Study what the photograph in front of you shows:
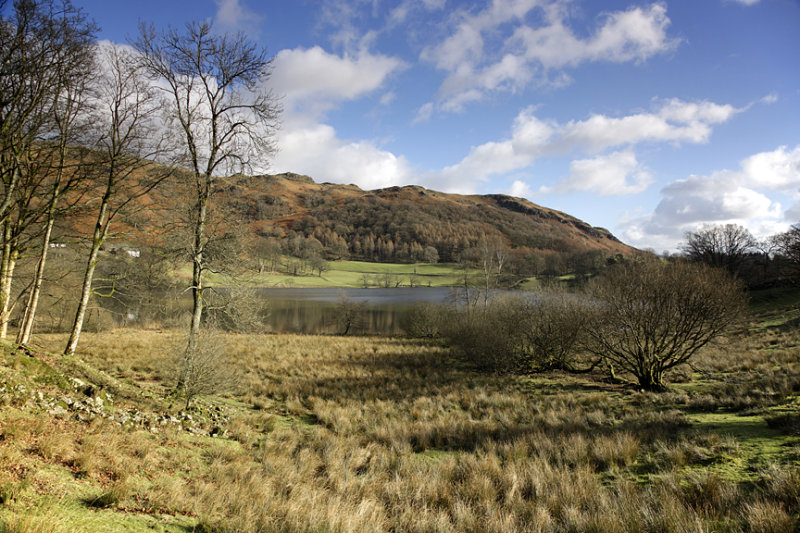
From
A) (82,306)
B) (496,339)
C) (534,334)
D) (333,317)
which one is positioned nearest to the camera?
(82,306)

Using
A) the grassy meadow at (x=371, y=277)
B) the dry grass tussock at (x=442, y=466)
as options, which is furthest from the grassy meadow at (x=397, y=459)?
the grassy meadow at (x=371, y=277)

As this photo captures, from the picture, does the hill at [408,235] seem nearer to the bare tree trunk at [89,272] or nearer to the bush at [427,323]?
the bush at [427,323]

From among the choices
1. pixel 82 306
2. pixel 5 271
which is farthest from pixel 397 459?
pixel 5 271

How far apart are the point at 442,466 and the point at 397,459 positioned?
104 centimetres

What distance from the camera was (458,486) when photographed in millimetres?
5094

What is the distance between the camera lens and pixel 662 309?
34.8 ft

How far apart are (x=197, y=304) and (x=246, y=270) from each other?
153 cm

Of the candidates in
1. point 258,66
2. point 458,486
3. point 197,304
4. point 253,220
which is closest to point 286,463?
point 458,486

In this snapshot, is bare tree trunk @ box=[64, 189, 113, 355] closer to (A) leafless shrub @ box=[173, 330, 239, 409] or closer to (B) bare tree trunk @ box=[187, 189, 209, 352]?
(A) leafless shrub @ box=[173, 330, 239, 409]

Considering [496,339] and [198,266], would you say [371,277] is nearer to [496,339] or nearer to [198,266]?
[496,339]

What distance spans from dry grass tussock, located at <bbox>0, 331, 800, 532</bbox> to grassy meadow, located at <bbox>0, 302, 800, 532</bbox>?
3 cm

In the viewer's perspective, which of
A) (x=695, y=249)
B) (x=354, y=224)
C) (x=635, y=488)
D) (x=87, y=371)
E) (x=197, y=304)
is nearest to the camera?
(x=635, y=488)

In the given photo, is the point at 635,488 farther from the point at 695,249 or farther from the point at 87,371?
the point at 695,249

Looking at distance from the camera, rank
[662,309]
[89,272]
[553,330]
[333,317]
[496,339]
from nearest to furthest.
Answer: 1. [89,272]
2. [662,309]
3. [553,330]
4. [496,339]
5. [333,317]
